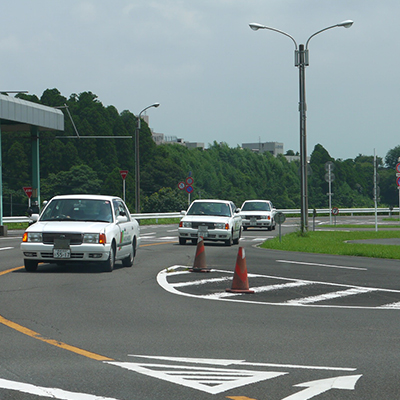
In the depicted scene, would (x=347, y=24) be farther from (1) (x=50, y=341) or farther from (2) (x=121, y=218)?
(1) (x=50, y=341)

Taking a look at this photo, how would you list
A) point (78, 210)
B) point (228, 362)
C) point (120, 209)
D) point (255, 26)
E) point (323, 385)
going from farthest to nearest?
point (255, 26), point (120, 209), point (78, 210), point (228, 362), point (323, 385)

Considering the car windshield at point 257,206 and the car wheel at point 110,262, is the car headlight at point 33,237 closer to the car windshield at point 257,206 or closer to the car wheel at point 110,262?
the car wheel at point 110,262

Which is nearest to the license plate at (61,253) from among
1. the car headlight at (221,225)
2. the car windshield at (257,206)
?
the car headlight at (221,225)

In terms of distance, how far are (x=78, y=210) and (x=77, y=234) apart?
1.34 m

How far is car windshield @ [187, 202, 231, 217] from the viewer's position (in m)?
27.8

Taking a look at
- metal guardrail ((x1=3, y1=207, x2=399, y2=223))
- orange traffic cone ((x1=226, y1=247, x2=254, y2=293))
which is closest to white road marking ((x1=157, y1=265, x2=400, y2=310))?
orange traffic cone ((x1=226, y1=247, x2=254, y2=293))

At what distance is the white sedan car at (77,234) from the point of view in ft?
51.3

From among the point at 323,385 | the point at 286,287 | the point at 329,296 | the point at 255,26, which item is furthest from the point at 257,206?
the point at 323,385

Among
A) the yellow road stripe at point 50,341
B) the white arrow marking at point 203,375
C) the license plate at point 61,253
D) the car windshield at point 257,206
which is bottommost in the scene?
the white arrow marking at point 203,375

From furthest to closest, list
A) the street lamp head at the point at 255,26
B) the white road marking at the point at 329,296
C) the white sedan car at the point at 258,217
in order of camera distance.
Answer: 1. the white sedan car at the point at 258,217
2. the street lamp head at the point at 255,26
3. the white road marking at the point at 329,296

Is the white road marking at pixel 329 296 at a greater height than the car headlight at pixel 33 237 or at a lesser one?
lesser

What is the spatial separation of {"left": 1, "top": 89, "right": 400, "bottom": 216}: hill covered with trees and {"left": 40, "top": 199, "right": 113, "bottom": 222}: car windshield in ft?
225

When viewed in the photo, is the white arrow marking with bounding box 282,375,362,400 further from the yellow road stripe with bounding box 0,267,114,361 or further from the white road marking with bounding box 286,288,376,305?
the white road marking with bounding box 286,288,376,305

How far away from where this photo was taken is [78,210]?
55.6 ft
